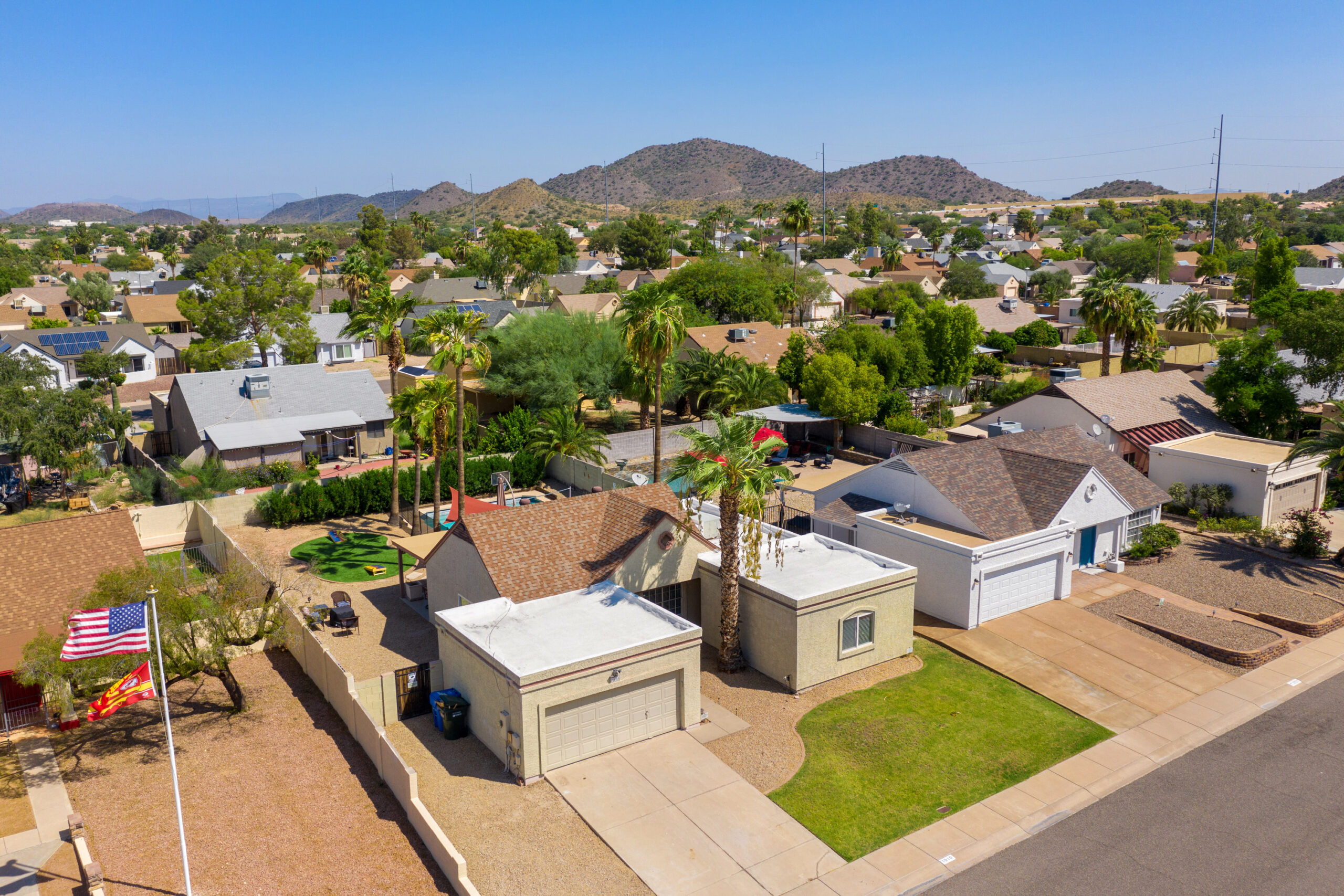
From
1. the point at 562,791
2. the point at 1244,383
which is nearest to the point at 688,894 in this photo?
the point at 562,791

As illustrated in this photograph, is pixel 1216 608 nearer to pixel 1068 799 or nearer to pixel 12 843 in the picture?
pixel 1068 799

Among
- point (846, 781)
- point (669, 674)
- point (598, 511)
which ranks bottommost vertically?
point (846, 781)

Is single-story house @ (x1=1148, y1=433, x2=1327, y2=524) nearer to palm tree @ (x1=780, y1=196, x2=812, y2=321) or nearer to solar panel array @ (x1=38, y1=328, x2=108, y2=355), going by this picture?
palm tree @ (x1=780, y1=196, x2=812, y2=321)

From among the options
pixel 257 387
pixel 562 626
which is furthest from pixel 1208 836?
pixel 257 387

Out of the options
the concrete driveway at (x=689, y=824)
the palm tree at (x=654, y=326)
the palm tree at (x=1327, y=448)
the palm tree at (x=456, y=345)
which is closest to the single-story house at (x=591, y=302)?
the palm tree at (x=456, y=345)

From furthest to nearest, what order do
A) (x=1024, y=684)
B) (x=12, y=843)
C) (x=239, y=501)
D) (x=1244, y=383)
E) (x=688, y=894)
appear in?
(x=1244, y=383), (x=239, y=501), (x=1024, y=684), (x=12, y=843), (x=688, y=894)

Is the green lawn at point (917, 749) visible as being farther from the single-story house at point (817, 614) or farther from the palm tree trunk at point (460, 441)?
the palm tree trunk at point (460, 441)

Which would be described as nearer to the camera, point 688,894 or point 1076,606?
point 688,894
